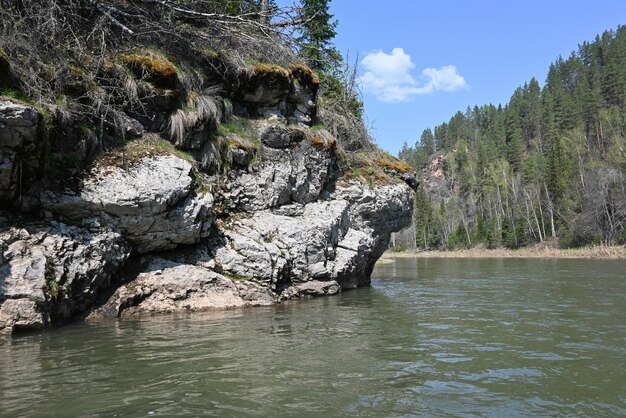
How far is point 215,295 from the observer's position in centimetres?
1180

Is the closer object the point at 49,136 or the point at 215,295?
the point at 49,136

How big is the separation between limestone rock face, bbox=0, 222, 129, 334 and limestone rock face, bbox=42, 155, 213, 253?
0.39 m

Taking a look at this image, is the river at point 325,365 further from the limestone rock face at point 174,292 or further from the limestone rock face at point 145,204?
the limestone rock face at point 145,204

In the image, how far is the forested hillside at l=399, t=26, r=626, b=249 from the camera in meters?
56.9

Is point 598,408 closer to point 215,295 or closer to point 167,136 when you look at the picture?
point 215,295

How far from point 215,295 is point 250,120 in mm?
6317

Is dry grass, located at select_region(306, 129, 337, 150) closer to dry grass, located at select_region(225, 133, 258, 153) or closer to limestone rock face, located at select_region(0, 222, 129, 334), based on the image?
dry grass, located at select_region(225, 133, 258, 153)

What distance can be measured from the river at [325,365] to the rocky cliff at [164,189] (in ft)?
3.59

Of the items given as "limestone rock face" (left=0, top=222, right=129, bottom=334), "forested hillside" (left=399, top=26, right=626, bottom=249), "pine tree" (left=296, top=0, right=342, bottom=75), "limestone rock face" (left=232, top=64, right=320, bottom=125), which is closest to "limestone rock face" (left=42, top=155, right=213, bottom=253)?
"limestone rock face" (left=0, top=222, right=129, bottom=334)

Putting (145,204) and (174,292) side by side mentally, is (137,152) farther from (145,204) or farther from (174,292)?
(174,292)

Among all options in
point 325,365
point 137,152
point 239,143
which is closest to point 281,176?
point 239,143

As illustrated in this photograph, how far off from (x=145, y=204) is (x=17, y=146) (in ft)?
9.36

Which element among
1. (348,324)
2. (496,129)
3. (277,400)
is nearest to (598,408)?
(277,400)

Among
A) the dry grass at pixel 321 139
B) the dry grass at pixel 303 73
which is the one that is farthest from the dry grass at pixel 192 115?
the dry grass at pixel 321 139
